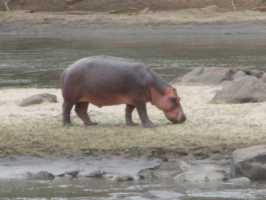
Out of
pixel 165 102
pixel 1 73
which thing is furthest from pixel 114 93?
pixel 1 73

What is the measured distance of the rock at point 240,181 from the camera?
11.5 meters

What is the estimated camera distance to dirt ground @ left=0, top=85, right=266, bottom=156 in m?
13.3

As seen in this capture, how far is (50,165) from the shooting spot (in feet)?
41.8

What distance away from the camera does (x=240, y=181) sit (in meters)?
11.6

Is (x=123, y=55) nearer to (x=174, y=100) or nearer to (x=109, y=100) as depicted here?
(x=174, y=100)

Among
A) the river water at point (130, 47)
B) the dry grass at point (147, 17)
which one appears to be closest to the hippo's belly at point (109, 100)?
the river water at point (130, 47)

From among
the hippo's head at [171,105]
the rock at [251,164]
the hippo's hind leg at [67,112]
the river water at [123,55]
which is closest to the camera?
the river water at [123,55]

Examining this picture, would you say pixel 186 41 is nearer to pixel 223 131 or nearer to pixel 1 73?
pixel 1 73

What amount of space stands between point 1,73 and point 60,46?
1101cm

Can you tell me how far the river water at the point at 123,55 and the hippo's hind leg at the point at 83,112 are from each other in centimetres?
231

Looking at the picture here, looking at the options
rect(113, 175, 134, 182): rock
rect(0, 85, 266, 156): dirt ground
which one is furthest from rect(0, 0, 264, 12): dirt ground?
rect(113, 175, 134, 182): rock

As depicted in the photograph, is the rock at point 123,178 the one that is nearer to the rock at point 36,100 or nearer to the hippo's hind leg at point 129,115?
the hippo's hind leg at point 129,115

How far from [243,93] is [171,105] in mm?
2308

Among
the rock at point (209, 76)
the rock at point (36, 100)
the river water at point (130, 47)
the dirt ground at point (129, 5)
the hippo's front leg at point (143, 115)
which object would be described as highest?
the hippo's front leg at point (143, 115)
